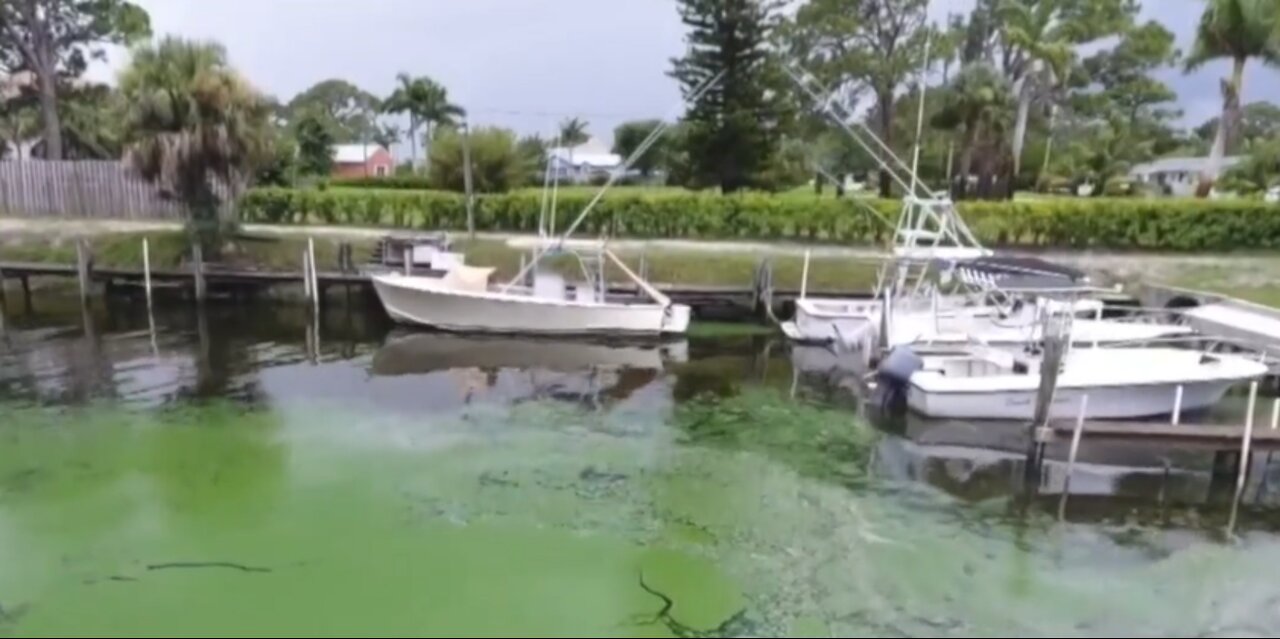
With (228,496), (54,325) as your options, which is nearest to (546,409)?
(228,496)

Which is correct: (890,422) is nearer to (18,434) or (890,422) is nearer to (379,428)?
(379,428)

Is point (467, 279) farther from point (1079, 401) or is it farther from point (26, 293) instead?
point (1079, 401)

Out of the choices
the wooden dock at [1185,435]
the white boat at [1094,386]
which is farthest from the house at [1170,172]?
the wooden dock at [1185,435]

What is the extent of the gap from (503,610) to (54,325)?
18002 millimetres

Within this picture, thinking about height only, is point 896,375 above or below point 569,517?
above

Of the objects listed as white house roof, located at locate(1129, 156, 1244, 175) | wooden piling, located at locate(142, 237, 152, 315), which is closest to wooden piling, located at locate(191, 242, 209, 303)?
wooden piling, located at locate(142, 237, 152, 315)

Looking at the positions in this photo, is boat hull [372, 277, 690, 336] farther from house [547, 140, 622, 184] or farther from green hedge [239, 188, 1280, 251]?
house [547, 140, 622, 184]

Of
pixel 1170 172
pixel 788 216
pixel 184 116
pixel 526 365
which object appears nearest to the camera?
pixel 526 365

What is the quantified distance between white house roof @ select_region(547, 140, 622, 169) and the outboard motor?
37.2 metres

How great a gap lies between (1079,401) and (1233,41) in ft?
64.1

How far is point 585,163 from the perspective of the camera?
2184 inches

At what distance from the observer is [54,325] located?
70.5 ft

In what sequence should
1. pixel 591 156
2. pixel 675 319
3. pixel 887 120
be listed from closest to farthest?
pixel 675 319 → pixel 887 120 → pixel 591 156

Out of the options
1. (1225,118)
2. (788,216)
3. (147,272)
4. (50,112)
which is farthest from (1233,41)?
(50,112)
